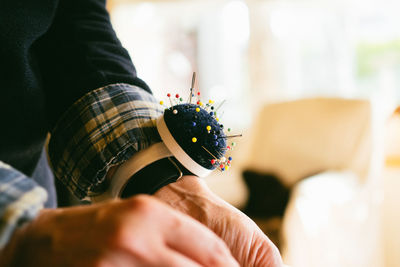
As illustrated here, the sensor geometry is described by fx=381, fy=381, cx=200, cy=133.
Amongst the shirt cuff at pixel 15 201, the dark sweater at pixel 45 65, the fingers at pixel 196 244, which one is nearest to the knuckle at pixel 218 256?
the fingers at pixel 196 244

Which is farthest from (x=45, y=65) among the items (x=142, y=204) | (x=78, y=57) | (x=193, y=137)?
(x=142, y=204)

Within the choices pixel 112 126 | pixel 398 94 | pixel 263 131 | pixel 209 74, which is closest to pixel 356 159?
pixel 263 131

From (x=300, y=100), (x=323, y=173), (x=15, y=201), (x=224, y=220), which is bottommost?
(x=323, y=173)

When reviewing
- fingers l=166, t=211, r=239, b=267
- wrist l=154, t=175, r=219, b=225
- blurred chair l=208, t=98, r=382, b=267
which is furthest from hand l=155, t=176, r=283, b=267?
blurred chair l=208, t=98, r=382, b=267

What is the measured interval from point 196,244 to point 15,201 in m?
A: 0.12

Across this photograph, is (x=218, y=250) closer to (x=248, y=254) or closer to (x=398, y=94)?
(x=248, y=254)

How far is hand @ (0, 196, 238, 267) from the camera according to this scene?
236 millimetres

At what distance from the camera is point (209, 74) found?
11.6ft

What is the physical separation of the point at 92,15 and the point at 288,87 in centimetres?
267

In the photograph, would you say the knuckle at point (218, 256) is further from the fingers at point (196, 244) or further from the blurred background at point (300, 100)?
the blurred background at point (300, 100)

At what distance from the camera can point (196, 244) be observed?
27 cm

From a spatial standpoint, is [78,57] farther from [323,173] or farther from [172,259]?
[323,173]

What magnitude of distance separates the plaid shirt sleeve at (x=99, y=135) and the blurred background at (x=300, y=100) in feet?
3.33

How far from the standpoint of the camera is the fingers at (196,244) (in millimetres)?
260
